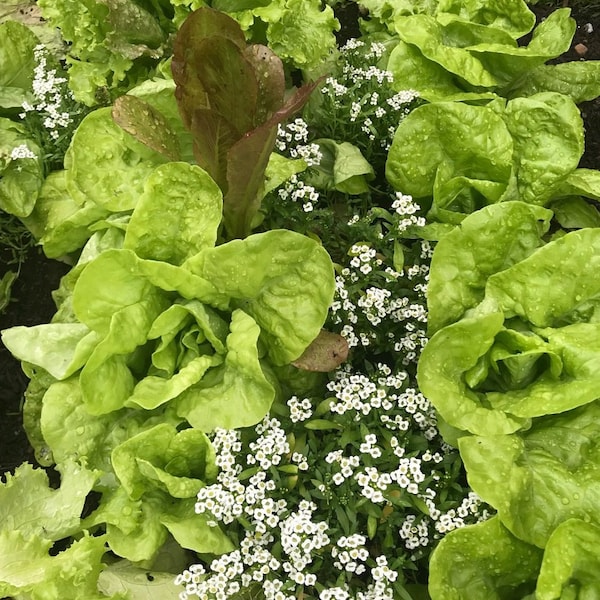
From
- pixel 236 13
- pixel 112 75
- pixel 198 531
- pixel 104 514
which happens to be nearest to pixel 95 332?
pixel 104 514

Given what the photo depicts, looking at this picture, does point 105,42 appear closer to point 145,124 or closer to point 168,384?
point 145,124

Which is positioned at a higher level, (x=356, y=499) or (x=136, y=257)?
(x=136, y=257)

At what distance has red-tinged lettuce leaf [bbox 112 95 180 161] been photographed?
2.03 metres

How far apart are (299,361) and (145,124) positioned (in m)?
0.85

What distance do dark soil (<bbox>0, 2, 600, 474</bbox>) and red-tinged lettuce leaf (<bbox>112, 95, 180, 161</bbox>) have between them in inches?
34.2

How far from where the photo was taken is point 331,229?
7.74 ft

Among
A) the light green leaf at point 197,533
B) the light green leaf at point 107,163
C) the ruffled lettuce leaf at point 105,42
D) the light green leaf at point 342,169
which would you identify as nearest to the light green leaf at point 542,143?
the light green leaf at point 342,169

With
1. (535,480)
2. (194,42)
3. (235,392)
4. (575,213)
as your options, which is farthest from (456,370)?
(194,42)

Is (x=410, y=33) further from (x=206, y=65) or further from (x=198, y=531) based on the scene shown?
(x=198, y=531)

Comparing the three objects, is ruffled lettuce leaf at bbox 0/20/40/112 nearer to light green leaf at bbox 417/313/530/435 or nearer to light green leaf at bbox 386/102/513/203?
light green leaf at bbox 386/102/513/203

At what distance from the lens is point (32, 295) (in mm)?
2703

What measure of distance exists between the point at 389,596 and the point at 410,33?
182 cm

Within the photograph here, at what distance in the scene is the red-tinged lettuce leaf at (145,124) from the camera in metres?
2.03

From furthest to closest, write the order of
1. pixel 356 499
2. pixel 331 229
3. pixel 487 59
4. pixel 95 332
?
pixel 487 59 → pixel 331 229 → pixel 95 332 → pixel 356 499
